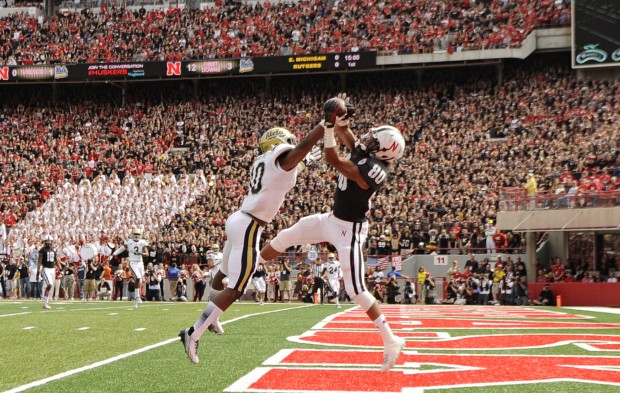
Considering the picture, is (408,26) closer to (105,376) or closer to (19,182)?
(19,182)

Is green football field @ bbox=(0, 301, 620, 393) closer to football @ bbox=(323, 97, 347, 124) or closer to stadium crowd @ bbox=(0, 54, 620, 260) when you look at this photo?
football @ bbox=(323, 97, 347, 124)

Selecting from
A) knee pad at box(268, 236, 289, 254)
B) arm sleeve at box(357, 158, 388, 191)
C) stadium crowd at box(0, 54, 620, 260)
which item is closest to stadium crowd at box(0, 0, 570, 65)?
stadium crowd at box(0, 54, 620, 260)

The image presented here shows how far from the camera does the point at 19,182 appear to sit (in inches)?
1537

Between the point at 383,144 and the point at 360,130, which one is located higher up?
the point at 360,130

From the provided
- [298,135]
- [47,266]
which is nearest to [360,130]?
[298,135]

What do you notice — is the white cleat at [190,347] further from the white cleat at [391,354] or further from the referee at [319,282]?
the referee at [319,282]

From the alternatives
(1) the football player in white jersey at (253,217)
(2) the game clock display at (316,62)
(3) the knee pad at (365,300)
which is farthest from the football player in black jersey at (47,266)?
(2) the game clock display at (316,62)

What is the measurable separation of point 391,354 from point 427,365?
66 cm

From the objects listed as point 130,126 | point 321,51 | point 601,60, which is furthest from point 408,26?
point 130,126

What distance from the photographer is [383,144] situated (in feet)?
24.0

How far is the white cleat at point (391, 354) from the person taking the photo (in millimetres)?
6895

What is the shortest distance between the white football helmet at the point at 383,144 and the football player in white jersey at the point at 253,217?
541mm

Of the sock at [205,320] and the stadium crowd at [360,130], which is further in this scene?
the stadium crowd at [360,130]

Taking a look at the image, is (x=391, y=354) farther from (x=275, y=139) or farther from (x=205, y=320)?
(x=275, y=139)
